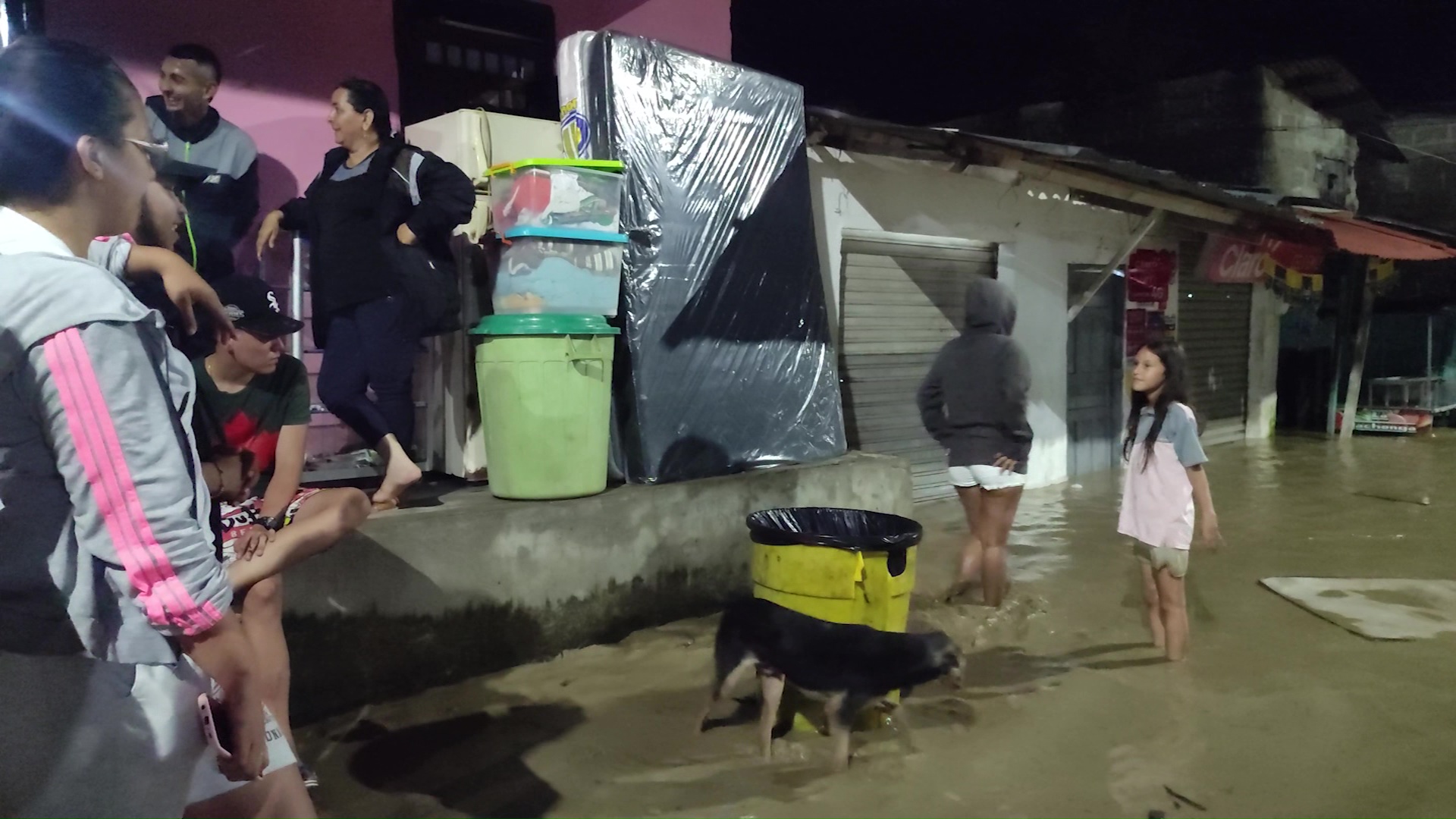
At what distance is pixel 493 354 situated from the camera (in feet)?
14.1

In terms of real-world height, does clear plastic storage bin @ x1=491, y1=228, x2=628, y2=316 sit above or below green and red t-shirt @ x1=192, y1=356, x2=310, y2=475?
above

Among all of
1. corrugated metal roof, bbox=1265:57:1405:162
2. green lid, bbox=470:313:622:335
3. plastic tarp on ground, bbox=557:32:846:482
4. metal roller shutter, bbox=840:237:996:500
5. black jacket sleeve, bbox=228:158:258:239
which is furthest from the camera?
corrugated metal roof, bbox=1265:57:1405:162

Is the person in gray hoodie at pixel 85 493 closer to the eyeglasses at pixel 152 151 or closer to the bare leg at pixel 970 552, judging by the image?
the eyeglasses at pixel 152 151

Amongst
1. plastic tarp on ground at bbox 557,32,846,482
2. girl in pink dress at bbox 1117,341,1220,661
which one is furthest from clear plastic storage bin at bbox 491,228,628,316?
girl in pink dress at bbox 1117,341,1220,661

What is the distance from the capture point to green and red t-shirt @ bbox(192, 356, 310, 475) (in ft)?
10.0

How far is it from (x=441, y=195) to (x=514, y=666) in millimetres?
2081

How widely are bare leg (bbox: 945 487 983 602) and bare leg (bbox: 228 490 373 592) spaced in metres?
3.20

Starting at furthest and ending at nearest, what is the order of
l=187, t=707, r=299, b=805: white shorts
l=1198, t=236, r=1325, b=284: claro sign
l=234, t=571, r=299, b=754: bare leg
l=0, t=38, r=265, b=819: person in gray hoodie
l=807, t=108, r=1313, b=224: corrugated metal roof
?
1. l=1198, t=236, r=1325, b=284: claro sign
2. l=807, t=108, r=1313, b=224: corrugated metal roof
3. l=234, t=571, r=299, b=754: bare leg
4. l=187, t=707, r=299, b=805: white shorts
5. l=0, t=38, r=265, b=819: person in gray hoodie

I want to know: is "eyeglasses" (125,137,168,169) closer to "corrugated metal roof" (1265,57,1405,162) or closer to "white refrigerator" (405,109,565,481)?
"white refrigerator" (405,109,565,481)

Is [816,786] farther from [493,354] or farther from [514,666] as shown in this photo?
[493,354]

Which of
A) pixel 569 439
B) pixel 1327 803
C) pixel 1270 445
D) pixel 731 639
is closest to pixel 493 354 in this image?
pixel 569 439

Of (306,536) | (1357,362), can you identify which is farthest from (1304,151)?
(306,536)

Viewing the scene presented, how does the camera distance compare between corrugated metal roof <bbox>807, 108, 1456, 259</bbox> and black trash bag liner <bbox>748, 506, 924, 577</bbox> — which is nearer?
black trash bag liner <bbox>748, 506, 924, 577</bbox>

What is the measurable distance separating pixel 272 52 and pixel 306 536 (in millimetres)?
3534
